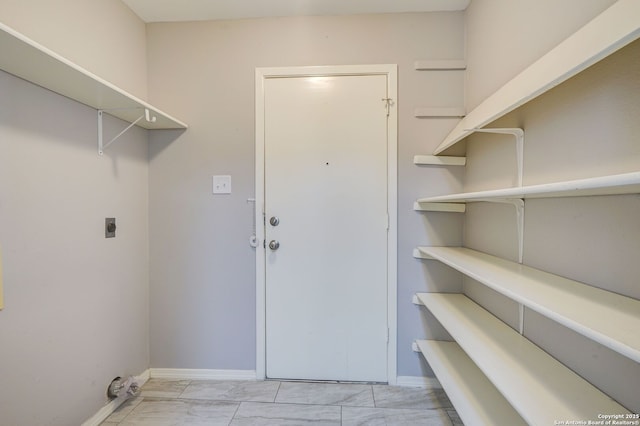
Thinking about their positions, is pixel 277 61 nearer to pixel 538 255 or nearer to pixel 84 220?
pixel 84 220

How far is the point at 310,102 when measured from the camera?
1852mm

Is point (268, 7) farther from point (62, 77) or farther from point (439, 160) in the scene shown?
point (439, 160)

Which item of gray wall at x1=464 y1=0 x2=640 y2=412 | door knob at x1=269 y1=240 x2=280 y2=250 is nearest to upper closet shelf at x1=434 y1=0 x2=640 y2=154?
gray wall at x1=464 y1=0 x2=640 y2=412

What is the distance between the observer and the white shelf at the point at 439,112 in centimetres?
181

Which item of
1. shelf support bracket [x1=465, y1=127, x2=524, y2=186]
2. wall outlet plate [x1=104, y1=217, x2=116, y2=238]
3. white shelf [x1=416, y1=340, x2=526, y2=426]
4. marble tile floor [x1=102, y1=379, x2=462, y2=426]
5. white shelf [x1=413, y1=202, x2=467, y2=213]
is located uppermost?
shelf support bracket [x1=465, y1=127, x2=524, y2=186]

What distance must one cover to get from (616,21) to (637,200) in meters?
0.48

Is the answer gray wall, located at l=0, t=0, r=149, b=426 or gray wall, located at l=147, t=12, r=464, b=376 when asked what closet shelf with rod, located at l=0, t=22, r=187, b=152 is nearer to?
gray wall, located at l=0, t=0, r=149, b=426

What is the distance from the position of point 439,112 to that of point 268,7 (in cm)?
131

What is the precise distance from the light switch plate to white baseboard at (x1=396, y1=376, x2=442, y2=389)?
173 centimetres

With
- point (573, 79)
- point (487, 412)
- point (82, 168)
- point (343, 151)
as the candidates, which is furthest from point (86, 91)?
point (487, 412)

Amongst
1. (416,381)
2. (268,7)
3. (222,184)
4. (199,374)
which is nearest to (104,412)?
(199,374)

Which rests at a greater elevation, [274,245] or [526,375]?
[274,245]

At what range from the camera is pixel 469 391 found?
1229 millimetres

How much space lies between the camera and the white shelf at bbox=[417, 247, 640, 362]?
585mm
